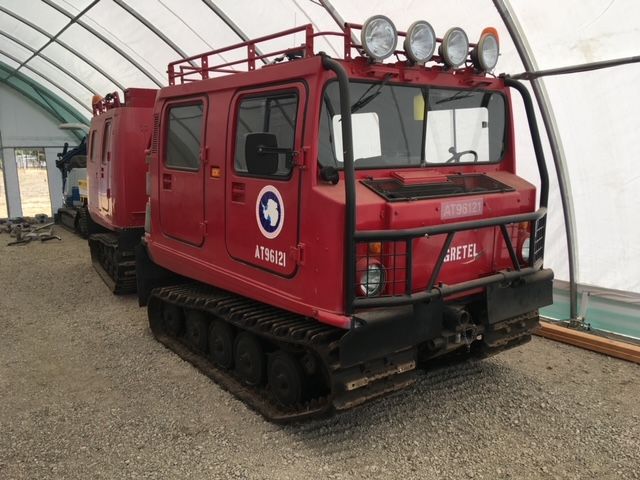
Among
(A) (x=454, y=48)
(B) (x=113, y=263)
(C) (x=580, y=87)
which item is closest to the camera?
(A) (x=454, y=48)

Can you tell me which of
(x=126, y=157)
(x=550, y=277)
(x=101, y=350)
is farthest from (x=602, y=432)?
(x=126, y=157)

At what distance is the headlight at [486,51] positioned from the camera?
4.30 m

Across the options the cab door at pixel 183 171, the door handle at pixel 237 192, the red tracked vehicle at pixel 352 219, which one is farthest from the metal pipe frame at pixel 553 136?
the door handle at pixel 237 192

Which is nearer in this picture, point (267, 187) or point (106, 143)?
point (267, 187)

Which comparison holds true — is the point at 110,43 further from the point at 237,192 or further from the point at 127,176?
the point at 237,192

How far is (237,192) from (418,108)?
158cm

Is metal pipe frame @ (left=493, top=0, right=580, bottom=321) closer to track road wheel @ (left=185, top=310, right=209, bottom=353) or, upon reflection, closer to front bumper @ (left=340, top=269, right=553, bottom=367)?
front bumper @ (left=340, top=269, right=553, bottom=367)

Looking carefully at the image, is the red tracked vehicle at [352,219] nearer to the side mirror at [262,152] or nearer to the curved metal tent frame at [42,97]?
the side mirror at [262,152]

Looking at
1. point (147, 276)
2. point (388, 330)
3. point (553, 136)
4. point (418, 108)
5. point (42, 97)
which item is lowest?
point (147, 276)

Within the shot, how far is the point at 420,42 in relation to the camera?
389 centimetres

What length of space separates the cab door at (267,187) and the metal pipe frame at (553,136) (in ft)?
10.4

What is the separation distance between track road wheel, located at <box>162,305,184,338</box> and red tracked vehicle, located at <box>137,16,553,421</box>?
1.70ft

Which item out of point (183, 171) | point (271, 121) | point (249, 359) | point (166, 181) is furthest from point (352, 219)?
point (166, 181)

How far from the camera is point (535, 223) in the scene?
425 centimetres
